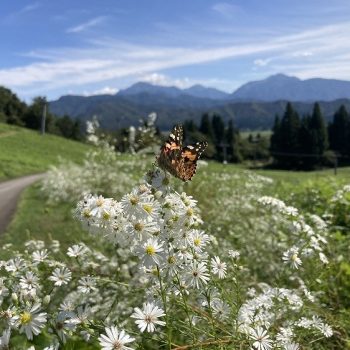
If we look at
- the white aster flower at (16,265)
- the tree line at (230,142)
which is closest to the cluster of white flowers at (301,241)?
the white aster flower at (16,265)

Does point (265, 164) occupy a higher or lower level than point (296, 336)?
lower

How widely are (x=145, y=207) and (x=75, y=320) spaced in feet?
2.04

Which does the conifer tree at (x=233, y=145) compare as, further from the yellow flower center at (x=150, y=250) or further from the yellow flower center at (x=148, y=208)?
the yellow flower center at (x=150, y=250)

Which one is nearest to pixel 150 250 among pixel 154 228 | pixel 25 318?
pixel 154 228

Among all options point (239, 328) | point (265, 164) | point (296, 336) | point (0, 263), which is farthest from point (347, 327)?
point (265, 164)

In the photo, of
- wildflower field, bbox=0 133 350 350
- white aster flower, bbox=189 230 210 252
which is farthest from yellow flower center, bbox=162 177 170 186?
white aster flower, bbox=189 230 210 252

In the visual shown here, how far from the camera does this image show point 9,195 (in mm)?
20734

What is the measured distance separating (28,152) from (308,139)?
2682 inches

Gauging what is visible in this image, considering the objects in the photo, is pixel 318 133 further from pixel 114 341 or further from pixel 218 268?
pixel 114 341

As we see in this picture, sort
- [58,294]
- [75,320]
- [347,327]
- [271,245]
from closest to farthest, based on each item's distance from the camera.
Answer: [75,320] < [347,327] < [58,294] < [271,245]

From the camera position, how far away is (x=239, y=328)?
282 cm

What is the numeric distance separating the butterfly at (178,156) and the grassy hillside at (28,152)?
25.0m

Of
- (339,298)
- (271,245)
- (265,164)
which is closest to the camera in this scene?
(339,298)

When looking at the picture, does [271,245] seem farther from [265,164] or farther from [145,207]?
[265,164]
